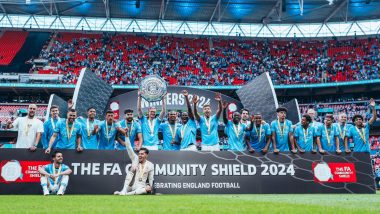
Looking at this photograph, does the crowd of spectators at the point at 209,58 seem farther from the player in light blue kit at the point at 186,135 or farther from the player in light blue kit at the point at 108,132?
the player in light blue kit at the point at 108,132

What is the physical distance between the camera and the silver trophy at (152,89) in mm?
12578

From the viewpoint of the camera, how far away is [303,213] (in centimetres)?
448

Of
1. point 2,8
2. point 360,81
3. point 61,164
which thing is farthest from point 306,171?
point 2,8

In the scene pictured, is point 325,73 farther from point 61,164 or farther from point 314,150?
point 61,164

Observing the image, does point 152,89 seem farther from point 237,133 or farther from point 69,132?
point 69,132

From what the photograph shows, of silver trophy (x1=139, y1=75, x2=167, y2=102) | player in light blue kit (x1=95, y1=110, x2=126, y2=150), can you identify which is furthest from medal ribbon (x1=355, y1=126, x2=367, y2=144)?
player in light blue kit (x1=95, y1=110, x2=126, y2=150)

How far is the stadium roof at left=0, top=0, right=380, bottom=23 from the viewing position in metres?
40.5

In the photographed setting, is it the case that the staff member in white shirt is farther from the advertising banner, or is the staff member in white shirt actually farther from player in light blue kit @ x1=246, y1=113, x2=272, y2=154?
player in light blue kit @ x1=246, y1=113, x2=272, y2=154

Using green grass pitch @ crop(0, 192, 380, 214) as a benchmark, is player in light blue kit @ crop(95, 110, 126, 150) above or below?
above

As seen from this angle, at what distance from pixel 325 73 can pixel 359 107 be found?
5122mm

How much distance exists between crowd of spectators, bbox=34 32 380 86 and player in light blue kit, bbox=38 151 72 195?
100 feet

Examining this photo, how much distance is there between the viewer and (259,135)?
11.0m

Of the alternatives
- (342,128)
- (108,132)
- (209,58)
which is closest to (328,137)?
(342,128)

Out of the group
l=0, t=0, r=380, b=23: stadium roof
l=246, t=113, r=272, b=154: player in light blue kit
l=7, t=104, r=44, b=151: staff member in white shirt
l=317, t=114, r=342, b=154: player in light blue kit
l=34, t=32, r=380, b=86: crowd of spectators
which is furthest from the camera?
l=34, t=32, r=380, b=86: crowd of spectators
